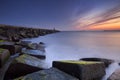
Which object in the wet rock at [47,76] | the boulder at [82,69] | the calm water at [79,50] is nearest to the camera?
the wet rock at [47,76]

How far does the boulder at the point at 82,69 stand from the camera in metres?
2.27

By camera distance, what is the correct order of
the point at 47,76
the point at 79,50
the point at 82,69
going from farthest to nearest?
1. the point at 79,50
2. the point at 82,69
3. the point at 47,76

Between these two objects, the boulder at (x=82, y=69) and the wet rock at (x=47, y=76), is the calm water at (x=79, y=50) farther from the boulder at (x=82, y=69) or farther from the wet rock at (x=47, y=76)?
the wet rock at (x=47, y=76)

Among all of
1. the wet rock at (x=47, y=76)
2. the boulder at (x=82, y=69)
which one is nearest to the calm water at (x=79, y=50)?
the boulder at (x=82, y=69)

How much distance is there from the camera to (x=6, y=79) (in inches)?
98.3

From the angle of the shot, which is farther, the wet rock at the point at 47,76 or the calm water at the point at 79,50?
the calm water at the point at 79,50

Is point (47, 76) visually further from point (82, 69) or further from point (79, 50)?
point (79, 50)

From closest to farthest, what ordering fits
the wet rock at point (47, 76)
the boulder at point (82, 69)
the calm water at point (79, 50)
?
the wet rock at point (47, 76) < the boulder at point (82, 69) < the calm water at point (79, 50)

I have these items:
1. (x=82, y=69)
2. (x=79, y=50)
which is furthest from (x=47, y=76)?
(x=79, y=50)

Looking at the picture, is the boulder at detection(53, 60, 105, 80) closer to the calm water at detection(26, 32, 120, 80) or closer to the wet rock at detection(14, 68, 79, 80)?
the wet rock at detection(14, 68, 79, 80)

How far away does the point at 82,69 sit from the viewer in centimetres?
228

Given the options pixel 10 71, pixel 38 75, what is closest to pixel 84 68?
pixel 38 75

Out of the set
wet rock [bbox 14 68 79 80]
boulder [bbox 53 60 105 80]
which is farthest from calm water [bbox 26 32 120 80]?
wet rock [bbox 14 68 79 80]

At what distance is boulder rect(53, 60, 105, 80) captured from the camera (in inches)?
89.4
